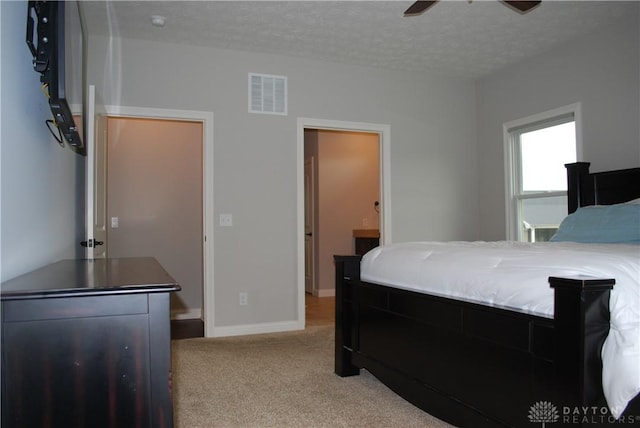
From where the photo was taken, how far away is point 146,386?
1.33 m

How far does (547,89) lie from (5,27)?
4369 mm

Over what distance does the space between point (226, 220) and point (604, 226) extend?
2.99 m

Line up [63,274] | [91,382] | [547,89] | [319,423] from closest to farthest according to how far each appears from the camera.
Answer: [91,382]
[63,274]
[319,423]
[547,89]

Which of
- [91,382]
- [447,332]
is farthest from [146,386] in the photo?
[447,332]

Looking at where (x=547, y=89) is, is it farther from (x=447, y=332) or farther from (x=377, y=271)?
(x=447, y=332)

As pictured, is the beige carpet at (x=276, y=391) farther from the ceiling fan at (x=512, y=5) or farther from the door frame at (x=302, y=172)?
the ceiling fan at (x=512, y=5)

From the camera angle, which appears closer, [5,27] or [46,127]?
[5,27]

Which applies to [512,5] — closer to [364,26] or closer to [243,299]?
[364,26]

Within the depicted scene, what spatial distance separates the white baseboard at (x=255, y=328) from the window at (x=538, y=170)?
2.44m

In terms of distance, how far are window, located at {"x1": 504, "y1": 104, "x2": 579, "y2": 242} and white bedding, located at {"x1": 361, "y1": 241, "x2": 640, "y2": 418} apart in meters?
2.47

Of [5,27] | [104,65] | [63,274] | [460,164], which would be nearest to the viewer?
[5,27]

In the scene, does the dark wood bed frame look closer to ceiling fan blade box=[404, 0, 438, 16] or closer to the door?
ceiling fan blade box=[404, 0, 438, 16]

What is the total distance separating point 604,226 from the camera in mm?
2908

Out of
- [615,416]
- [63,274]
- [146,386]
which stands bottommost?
[615,416]
